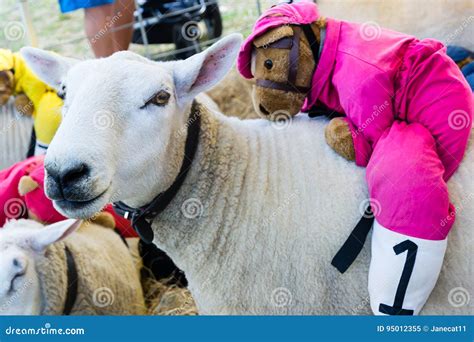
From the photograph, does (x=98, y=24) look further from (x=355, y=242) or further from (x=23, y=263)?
(x=355, y=242)

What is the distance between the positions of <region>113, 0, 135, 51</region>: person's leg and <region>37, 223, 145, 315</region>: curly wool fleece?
60cm

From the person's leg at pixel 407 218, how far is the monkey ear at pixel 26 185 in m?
0.93

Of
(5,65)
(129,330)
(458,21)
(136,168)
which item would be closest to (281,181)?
(136,168)

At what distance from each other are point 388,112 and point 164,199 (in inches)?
18.6

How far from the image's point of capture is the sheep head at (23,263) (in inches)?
53.5

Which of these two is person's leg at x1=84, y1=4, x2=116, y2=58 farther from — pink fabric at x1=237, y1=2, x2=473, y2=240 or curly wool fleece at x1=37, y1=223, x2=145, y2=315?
pink fabric at x1=237, y1=2, x2=473, y2=240

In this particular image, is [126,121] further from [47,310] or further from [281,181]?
[47,310]

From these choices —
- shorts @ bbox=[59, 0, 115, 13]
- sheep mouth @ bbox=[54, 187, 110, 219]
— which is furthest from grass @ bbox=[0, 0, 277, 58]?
sheep mouth @ bbox=[54, 187, 110, 219]

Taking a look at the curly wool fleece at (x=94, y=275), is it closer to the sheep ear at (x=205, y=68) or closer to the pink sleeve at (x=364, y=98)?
the sheep ear at (x=205, y=68)

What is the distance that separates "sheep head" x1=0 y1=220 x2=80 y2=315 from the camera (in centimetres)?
136

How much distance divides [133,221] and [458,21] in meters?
1.14

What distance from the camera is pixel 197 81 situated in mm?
1147

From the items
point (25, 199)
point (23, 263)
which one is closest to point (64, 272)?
point (23, 263)

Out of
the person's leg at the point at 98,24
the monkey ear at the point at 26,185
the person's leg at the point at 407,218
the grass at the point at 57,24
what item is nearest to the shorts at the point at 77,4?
the person's leg at the point at 98,24
